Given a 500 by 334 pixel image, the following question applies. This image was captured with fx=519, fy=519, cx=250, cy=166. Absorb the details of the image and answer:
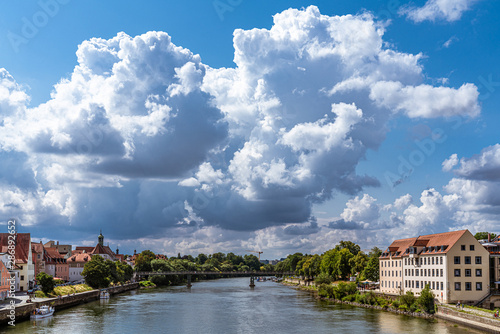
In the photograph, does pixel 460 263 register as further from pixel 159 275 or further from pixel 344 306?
pixel 159 275

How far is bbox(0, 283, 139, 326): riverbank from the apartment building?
5518 cm

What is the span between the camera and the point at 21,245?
93.6 metres

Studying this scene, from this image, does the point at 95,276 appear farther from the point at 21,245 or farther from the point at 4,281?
the point at 4,281

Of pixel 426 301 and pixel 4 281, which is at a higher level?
pixel 4 281

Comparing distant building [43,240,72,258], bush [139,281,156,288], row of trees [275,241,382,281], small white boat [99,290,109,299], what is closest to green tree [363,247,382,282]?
row of trees [275,241,382,281]

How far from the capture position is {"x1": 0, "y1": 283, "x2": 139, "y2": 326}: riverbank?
60.9 meters

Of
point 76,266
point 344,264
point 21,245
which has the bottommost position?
point 76,266

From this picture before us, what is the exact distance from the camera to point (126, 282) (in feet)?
491

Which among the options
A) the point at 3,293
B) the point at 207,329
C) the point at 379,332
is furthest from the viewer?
the point at 3,293

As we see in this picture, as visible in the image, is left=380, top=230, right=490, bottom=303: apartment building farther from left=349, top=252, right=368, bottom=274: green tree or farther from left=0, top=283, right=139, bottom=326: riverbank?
left=0, top=283, right=139, bottom=326: riverbank

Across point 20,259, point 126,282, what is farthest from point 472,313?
point 126,282

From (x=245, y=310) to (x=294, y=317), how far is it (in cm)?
1370

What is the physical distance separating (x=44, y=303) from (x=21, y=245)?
22.2 meters

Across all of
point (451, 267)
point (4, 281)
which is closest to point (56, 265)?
point (4, 281)
